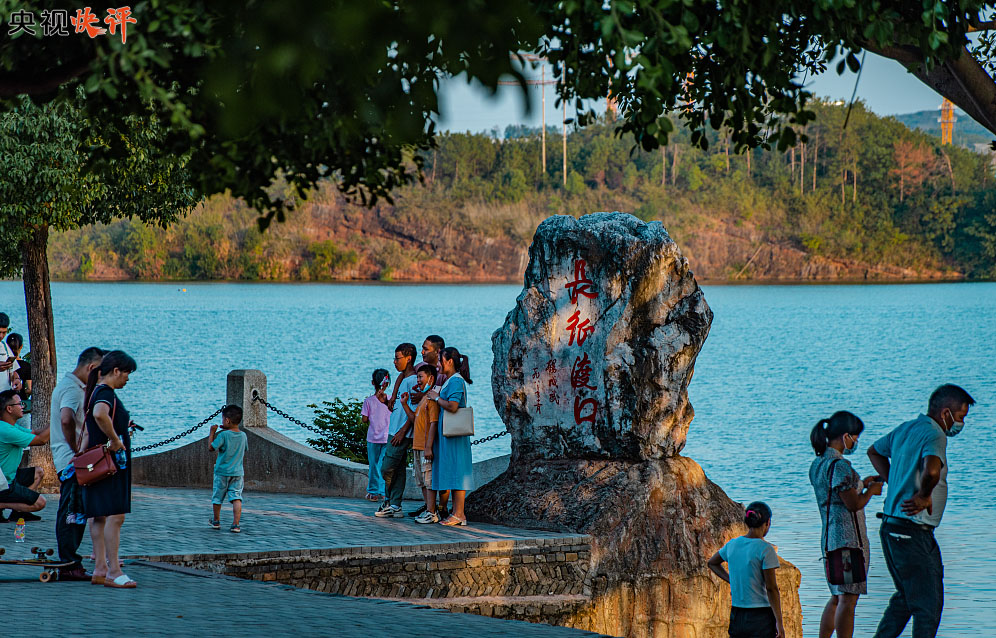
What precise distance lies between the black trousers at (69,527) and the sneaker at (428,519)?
3.52m

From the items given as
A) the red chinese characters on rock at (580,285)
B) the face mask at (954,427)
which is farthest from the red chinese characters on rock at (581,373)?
the face mask at (954,427)

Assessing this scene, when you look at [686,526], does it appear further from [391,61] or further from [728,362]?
[728,362]

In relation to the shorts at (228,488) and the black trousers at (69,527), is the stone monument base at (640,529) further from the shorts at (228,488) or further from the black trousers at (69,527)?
the black trousers at (69,527)

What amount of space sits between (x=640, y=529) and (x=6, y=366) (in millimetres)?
6324

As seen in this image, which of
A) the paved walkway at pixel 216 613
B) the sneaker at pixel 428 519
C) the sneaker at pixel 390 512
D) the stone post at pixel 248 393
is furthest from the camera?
the stone post at pixel 248 393

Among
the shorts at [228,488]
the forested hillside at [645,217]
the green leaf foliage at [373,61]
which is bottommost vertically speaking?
the shorts at [228,488]

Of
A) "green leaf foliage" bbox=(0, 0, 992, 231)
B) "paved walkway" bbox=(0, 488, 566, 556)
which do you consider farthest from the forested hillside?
"green leaf foliage" bbox=(0, 0, 992, 231)

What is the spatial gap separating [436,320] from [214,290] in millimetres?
55887

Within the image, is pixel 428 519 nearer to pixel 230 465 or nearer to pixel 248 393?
pixel 230 465

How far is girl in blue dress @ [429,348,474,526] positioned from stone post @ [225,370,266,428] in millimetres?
3617

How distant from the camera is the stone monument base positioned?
11.0 m

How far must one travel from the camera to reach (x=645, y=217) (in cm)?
10494

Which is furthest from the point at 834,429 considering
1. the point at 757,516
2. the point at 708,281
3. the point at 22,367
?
the point at 708,281

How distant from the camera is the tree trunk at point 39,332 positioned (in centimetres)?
1448
